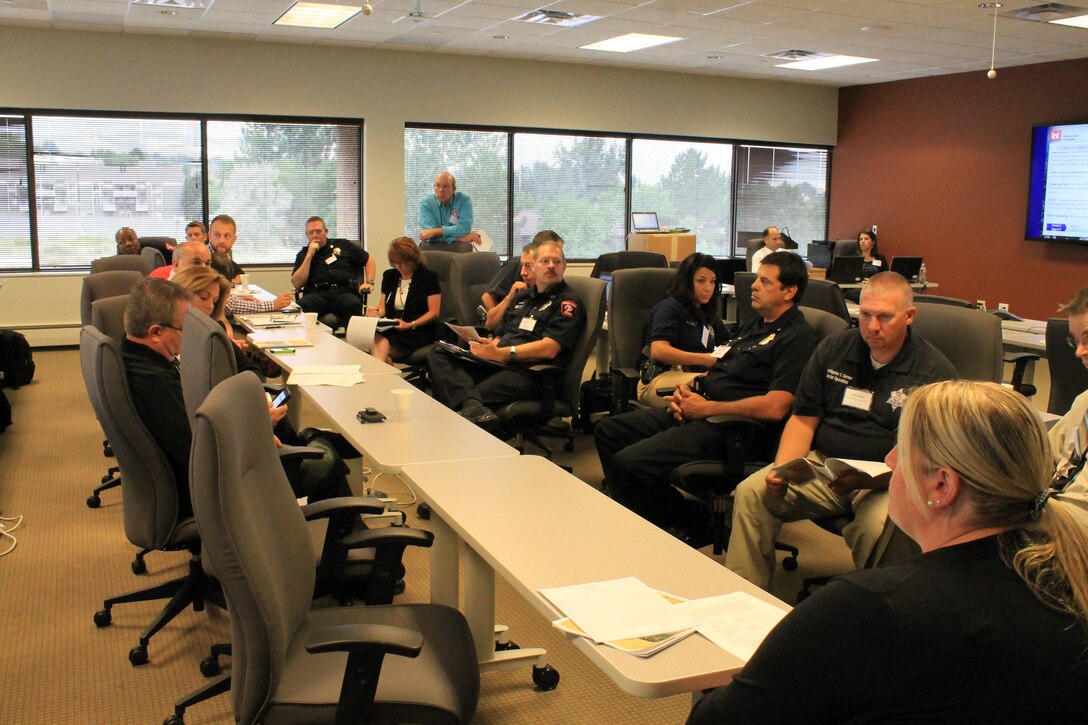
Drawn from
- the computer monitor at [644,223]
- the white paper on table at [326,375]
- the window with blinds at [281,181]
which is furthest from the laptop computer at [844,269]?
the white paper on table at [326,375]

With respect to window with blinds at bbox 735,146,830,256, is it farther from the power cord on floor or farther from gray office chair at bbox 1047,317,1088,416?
the power cord on floor

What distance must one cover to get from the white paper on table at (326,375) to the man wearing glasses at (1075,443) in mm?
2497

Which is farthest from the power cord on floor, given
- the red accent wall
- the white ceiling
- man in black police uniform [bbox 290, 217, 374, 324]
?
the red accent wall

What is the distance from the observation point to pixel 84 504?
450 centimetres

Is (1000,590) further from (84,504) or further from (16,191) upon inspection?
(16,191)

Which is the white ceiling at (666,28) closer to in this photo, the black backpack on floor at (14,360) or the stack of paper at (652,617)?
the black backpack on floor at (14,360)

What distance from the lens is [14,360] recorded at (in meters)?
6.86

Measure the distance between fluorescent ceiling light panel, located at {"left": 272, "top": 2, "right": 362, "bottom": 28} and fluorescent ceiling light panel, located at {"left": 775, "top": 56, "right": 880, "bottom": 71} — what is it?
4894 millimetres

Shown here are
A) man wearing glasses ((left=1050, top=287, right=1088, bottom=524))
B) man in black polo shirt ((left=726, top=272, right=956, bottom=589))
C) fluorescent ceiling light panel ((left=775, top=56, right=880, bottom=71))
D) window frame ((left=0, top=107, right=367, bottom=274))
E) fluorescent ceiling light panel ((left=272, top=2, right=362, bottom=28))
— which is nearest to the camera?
man wearing glasses ((left=1050, top=287, right=1088, bottom=524))

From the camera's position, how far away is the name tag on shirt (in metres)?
3.23

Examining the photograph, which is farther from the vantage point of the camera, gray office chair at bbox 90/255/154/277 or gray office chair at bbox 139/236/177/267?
gray office chair at bbox 139/236/177/267

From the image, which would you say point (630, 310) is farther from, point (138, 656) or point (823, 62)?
point (823, 62)

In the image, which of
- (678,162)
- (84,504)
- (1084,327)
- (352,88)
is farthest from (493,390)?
(678,162)

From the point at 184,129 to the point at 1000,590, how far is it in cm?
953
